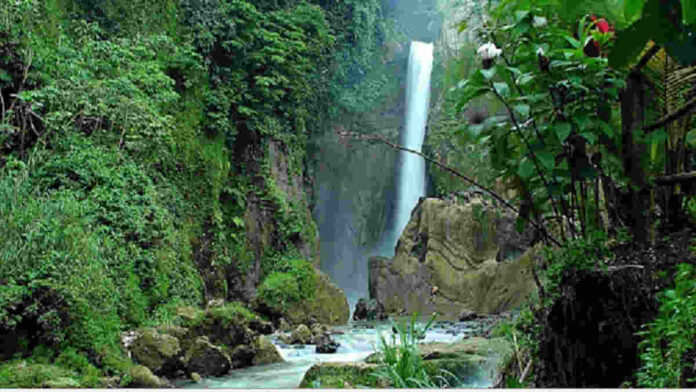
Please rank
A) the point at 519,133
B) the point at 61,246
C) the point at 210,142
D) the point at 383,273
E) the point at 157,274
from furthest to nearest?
the point at 383,273, the point at 210,142, the point at 157,274, the point at 61,246, the point at 519,133

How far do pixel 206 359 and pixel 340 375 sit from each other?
7.65 ft

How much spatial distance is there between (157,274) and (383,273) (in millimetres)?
5728

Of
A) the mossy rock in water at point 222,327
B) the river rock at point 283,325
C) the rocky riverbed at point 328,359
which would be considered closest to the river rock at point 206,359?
the rocky riverbed at point 328,359

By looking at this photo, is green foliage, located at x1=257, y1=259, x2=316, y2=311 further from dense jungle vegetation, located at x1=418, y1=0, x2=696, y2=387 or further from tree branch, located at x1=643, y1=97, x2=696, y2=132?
tree branch, located at x1=643, y1=97, x2=696, y2=132

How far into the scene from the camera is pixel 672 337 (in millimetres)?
1620

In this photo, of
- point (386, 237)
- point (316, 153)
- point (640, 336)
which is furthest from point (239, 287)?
point (640, 336)

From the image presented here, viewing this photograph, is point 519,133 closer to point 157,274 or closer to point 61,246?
point 61,246

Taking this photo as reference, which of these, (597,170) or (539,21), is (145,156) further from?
(597,170)

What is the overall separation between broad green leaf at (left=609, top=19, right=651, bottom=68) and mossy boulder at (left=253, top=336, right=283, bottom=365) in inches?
221

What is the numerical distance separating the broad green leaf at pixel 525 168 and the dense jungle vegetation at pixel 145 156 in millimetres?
3502

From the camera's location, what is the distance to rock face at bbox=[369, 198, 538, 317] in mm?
10859

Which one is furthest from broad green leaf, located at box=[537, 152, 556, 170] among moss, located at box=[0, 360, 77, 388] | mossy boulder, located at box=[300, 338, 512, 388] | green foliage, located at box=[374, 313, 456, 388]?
moss, located at box=[0, 360, 77, 388]

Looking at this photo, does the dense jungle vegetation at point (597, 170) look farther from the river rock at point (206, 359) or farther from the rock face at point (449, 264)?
the rock face at point (449, 264)

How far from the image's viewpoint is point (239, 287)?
401 inches
